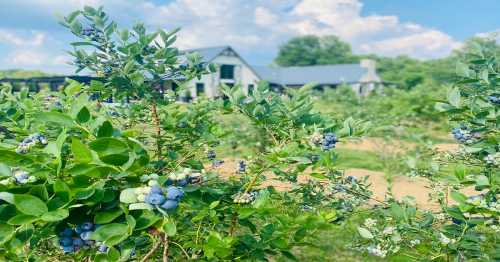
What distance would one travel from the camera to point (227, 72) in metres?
36.1

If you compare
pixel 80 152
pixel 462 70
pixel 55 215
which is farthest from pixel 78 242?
pixel 462 70

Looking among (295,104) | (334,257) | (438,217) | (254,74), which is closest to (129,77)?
(295,104)

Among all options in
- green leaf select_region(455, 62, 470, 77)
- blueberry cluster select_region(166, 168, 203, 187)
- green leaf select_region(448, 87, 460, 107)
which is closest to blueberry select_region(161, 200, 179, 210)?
blueberry cluster select_region(166, 168, 203, 187)

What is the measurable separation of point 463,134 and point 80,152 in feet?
5.55

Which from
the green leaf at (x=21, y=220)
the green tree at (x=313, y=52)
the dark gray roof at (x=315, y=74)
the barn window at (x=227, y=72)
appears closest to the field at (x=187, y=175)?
the green leaf at (x=21, y=220)

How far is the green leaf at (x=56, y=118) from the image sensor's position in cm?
113

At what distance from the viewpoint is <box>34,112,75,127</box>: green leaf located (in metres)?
1.13

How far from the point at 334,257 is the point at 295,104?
9.50 ft

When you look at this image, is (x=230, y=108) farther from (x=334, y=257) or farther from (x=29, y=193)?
(x=334, y=257)

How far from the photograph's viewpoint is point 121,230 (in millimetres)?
1076

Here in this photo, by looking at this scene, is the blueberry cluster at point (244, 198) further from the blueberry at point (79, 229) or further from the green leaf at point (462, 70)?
the green leaf at point (462, 70)

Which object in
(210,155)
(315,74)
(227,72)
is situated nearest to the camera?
(210,155)

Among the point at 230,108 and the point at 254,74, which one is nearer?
the point at 230,108

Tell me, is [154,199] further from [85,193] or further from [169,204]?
[85,193]
